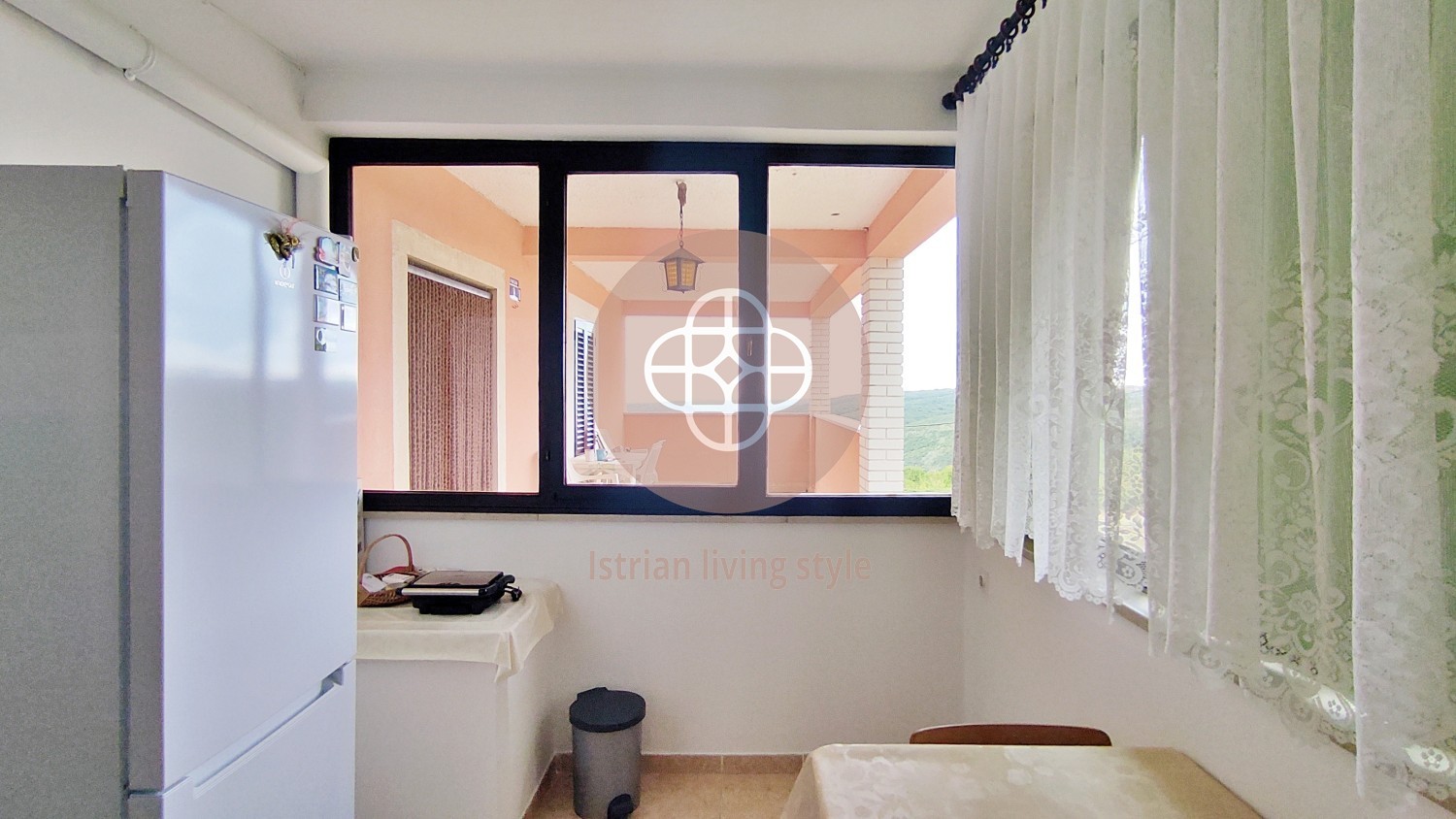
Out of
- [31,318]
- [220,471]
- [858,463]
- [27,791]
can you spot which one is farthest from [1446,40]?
[858,463]

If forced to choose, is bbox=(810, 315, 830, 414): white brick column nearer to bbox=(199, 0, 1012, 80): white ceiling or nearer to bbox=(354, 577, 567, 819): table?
bbox=(199, 0, 1012, 80): white ceiling

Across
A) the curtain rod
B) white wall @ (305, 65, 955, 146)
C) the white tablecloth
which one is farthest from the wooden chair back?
white wall @ (305, 65, 955, 146)

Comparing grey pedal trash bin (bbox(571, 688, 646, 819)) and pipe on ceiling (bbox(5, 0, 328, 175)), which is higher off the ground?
pipe on ceiling (bbox(5, 0, 328, 175))

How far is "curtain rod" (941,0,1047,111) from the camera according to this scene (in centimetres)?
149

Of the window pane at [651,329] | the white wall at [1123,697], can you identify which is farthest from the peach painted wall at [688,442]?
the white wall at [1123,697]

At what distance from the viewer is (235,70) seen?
1.79 meters

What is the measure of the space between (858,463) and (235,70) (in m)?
3.45

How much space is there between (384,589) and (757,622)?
1326 millimetres

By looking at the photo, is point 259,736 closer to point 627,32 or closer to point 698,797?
point 698,797

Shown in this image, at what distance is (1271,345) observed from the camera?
0.78 metres

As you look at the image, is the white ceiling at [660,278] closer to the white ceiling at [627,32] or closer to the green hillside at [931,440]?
the green hillside at [931,440]

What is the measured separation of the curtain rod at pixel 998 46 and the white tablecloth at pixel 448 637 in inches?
85.3

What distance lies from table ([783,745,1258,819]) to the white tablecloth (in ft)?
3.47

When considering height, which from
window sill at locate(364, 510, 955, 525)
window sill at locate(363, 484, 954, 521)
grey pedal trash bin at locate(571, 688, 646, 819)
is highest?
window sill at locate(363, 484, 954, 521)
